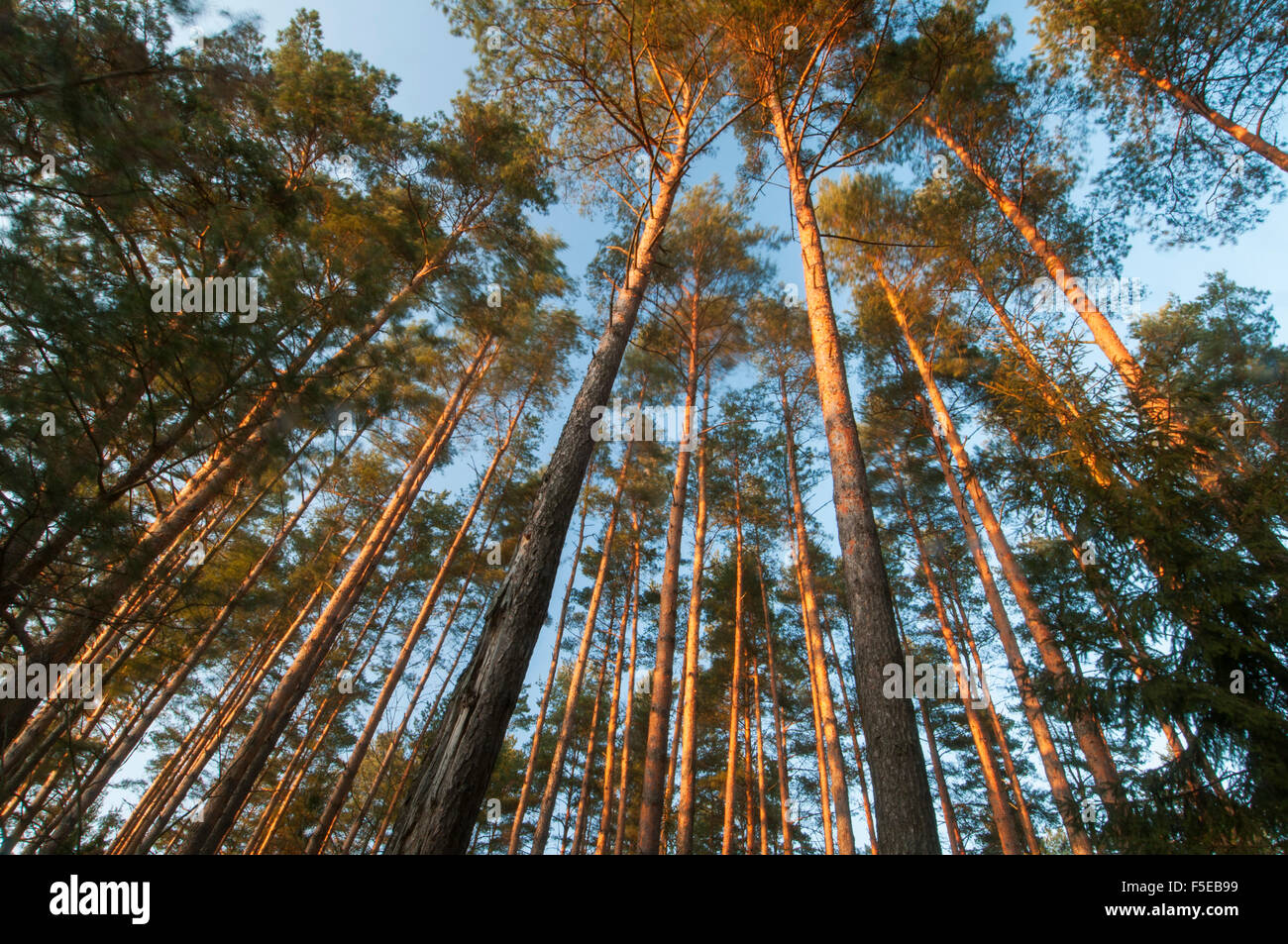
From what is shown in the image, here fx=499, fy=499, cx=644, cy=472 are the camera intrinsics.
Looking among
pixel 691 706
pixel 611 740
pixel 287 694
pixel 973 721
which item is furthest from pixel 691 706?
pixel 973 721

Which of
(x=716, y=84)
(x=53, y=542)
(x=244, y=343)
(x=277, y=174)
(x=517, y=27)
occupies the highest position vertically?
(x=716, y=84)

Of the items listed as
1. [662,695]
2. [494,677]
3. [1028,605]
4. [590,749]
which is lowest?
[494,677]

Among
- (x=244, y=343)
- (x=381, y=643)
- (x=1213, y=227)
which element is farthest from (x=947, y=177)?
(x=381, y=643)

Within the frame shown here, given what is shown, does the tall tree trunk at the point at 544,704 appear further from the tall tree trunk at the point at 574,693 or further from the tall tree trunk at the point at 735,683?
the tall tree trunk at the point at 735,683

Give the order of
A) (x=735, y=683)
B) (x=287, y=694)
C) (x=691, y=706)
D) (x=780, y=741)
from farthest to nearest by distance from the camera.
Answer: (x=780, y=741), (x=735, y=683), (x=691, y=706), (x=287, y=694)

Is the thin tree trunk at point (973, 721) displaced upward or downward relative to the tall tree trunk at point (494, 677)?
upward

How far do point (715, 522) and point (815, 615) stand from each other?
4661 millimetres

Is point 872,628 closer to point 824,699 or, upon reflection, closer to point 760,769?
point 824,699

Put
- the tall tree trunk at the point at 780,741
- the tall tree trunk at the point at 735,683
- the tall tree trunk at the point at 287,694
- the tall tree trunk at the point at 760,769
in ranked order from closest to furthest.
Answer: the tall tree trunk at the point at 287,694 → the tall tree trunk at the point at 735,683 → the tall tree trunk at the point at 780,741 → the tall tree trunk at the point at 760,769

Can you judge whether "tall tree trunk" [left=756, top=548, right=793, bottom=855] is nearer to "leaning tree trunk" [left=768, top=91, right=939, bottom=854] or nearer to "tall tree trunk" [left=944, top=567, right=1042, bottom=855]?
"tall tree trunk" [left=944, top=567, right=1042, bottom=855]

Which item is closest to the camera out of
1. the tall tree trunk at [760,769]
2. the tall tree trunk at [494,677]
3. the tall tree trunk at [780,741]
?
the tall tree trunk at [494,677]

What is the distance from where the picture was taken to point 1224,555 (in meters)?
3.74

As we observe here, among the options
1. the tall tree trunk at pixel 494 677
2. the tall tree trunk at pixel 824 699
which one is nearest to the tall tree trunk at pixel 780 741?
the tall tree trunk at pixel 824 699

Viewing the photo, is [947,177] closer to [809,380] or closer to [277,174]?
[809,380]
